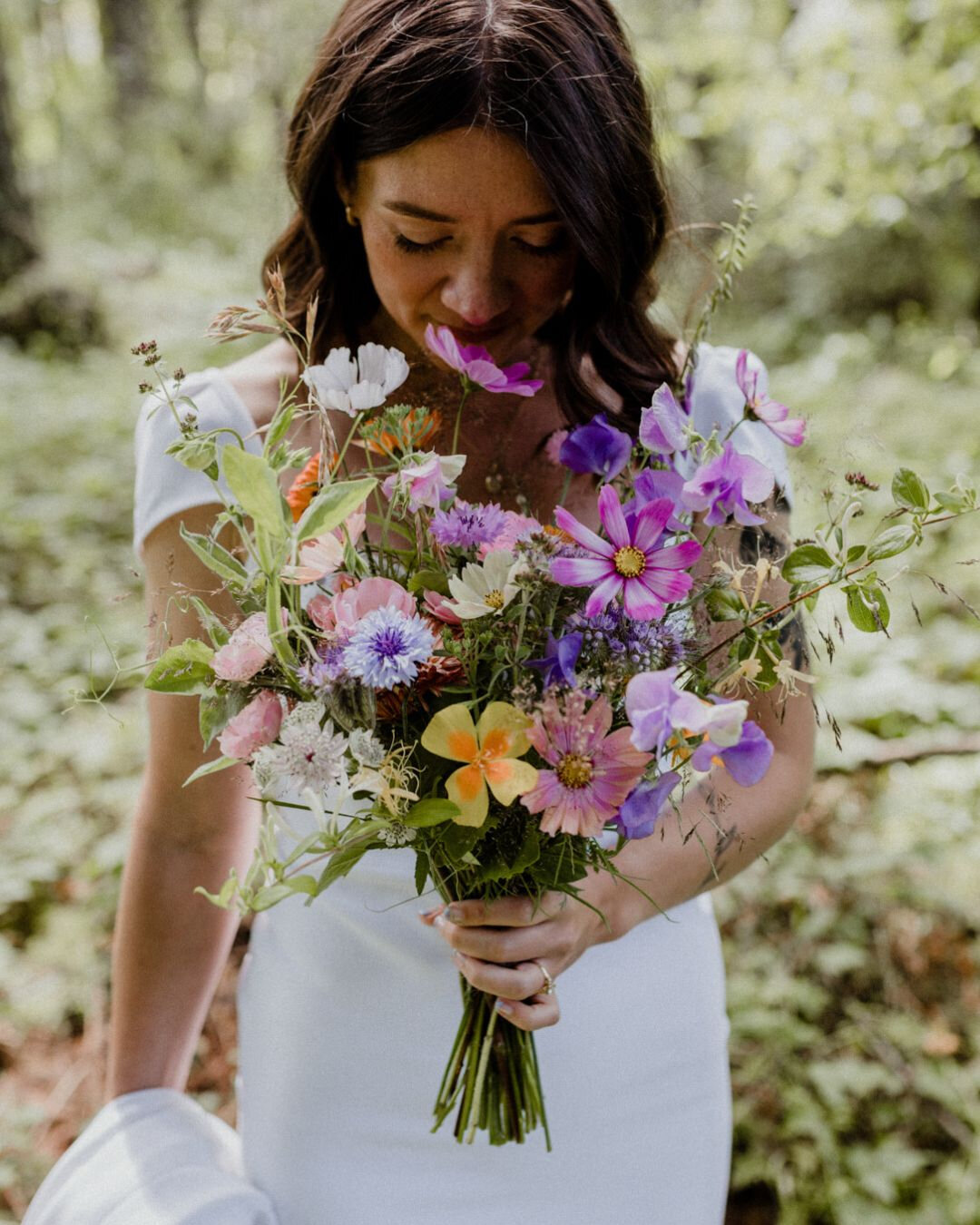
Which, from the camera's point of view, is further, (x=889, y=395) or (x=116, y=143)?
(x=116, y=143)

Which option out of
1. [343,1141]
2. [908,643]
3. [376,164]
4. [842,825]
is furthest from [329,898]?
[908,643]

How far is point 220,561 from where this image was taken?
82 centimetres

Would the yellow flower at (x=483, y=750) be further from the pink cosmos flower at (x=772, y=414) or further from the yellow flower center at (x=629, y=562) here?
the pink cosmos flower at (x=772, y=414)

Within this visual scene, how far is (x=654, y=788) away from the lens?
2.70 feet

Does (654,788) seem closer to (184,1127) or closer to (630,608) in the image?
(630,608)

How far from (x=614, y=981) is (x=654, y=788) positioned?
2.43ft

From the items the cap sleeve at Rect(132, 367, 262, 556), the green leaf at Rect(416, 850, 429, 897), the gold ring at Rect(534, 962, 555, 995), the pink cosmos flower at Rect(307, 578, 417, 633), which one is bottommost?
the gold ring at Rect(534, 962, 555, 995)

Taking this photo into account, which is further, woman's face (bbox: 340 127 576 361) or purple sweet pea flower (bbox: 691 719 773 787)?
woman's face (bbox: 340 127 576 361)

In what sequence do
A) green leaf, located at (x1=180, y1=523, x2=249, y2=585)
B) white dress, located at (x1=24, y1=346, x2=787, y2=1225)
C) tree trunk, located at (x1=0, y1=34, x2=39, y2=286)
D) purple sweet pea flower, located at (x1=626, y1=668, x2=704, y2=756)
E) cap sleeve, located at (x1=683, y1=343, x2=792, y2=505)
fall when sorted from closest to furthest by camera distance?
purple sweet pea flower, located at (x1=626, y1=668, x2=704, y2=756) → green leaf, located at (x1=180, y1=523, x2=249, y2=585) → white dress, located at (x1=24, y1=346, x2=787, y2=1225) → cap sleeve, located at (x1=683, y1=343, x2=792, y2=505) → tree trunk, located at (x1=0, y1=34, x2=39, y2=286)

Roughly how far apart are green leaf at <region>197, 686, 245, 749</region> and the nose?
2.07ft

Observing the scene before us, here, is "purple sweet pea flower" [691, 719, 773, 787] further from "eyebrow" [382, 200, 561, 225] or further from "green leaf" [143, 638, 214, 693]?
"eyebrow" [382, 200, 561, 225]

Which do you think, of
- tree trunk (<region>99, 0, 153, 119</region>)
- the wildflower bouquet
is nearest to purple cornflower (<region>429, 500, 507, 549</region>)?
the wildflower bouquet

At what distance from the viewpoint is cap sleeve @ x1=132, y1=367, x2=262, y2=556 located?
1.37 meters

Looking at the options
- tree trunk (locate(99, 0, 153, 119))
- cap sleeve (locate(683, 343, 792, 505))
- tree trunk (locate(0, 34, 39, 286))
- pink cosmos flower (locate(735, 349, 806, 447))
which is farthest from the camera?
tree trunk (locate(99, 0, 153, 119))
